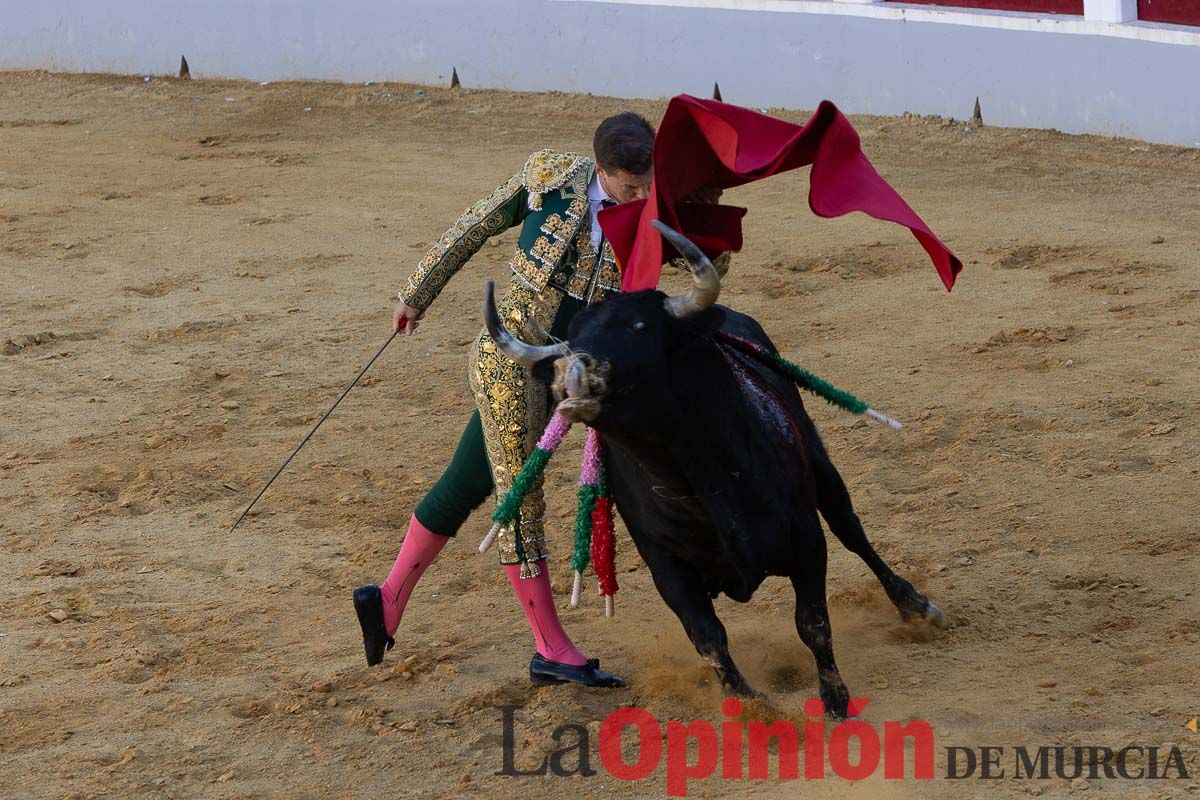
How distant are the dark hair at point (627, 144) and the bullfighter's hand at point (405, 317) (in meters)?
0.65

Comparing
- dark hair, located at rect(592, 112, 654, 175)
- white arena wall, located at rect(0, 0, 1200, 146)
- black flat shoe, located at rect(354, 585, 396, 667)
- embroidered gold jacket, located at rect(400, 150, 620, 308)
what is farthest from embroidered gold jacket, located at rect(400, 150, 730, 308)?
white arena wall, located at rect(0, 0, 1200, 146)

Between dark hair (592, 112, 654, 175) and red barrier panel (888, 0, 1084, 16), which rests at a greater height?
red barrier panel (888, 0, 1084, 16)

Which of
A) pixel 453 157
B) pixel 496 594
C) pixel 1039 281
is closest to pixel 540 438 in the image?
pixel 496 594

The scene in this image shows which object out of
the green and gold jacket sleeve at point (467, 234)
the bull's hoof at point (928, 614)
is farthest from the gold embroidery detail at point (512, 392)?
the bull's hoof at point (928, 614)

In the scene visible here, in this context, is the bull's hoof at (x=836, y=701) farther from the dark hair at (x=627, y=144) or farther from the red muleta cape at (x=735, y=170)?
the dark hair at (x=627, y=144)

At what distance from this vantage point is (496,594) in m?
4.53

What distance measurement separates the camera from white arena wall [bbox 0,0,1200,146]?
8.38m

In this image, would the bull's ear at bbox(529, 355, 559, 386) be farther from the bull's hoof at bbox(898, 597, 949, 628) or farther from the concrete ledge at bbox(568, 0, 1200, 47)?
the concrete ledge at bbox(568, 0, 1200, 47)

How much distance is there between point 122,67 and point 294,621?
8507 millimetres

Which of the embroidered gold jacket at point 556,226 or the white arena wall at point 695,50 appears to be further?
the white arena wall at point 695,50

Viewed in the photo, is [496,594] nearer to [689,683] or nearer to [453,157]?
[689,683]

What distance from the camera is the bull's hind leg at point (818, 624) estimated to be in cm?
357

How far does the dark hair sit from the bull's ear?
576 millimetres

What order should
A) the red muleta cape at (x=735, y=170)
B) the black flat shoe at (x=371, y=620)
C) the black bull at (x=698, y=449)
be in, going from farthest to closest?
1. the black flat shoe at (x=371, y=620)
2. the red muleta cape at (x=735, y=170)
3. the black bull at (x=698, y=449)
